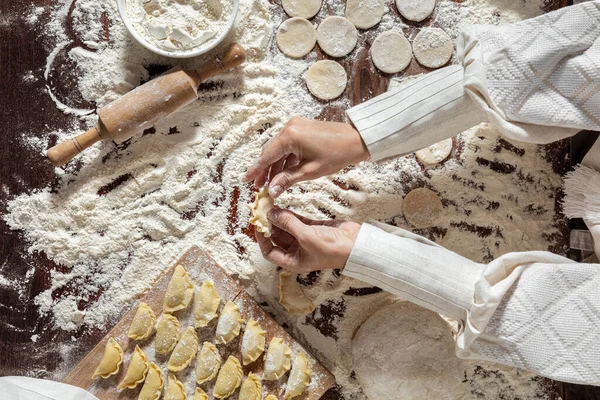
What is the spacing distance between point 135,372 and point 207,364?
166mm

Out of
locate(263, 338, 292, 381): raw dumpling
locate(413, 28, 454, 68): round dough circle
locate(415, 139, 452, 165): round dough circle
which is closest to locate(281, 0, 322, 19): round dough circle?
locate(413, 28, 454, 68): round dough circle

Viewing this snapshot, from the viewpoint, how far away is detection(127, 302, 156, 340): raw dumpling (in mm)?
1299

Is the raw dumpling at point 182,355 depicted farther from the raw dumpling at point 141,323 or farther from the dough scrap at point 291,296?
the dough scrap at point 291,296

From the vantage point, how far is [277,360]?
4.20 ft

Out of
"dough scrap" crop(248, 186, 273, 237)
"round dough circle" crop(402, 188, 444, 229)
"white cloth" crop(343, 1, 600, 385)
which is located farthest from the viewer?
"round dough circle" crop(402, 188, 444, 229)

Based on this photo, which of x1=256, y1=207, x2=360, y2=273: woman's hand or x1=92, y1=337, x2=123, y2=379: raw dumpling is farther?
x1=92, y1=337, x2=123, y2=379: raw dumpling

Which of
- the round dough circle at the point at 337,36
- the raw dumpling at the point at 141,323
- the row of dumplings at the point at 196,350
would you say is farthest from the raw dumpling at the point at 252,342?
the round dough circle at the point at 337,36

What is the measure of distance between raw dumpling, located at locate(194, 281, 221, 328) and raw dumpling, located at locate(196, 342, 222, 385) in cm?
6

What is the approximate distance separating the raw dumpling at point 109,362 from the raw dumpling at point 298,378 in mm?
398

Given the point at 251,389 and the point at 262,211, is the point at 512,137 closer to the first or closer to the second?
the point at 262,211

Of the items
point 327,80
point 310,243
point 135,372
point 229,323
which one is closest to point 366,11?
point 327,80

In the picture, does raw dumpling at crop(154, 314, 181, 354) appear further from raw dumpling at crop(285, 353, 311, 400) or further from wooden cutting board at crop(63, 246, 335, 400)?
raw dumpling at crop(285, 353, 311, 400)

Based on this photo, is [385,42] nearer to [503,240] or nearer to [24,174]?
[503,240]

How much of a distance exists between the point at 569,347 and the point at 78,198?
45.5 inches
